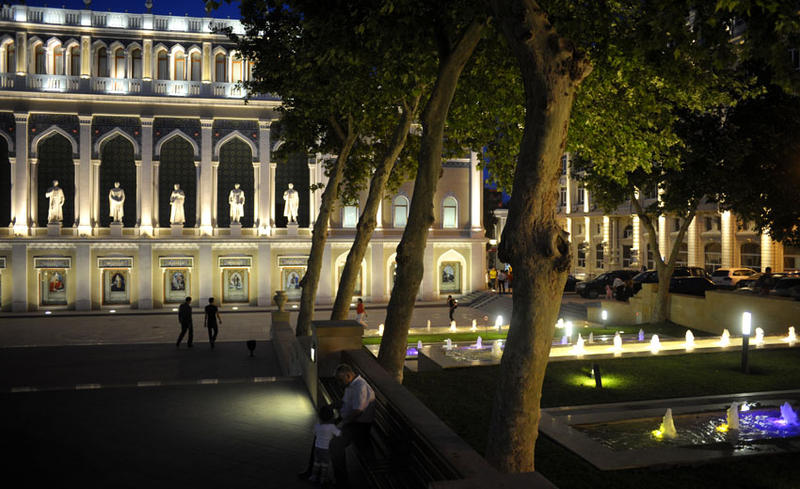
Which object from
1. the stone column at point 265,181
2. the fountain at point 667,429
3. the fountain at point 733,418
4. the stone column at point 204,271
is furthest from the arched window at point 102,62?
the fountain at point 733,418

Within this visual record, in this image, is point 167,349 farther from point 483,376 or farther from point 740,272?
point 740,272

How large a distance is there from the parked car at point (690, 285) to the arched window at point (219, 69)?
29.8 m

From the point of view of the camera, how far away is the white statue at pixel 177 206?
37.7 meters

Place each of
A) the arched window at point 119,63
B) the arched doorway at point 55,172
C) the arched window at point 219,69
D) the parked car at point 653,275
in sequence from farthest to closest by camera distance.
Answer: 1. the arched window at point 219,69
2. the arched window at point 119,63
3. the arched doorway at point 55,172
4. the parked car at point 653,275

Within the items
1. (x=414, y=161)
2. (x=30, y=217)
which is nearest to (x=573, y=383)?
(x=414, y=161)

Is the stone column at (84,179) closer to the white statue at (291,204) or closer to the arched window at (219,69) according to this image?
the arched window at (219,69)

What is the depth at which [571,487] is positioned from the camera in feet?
27.2

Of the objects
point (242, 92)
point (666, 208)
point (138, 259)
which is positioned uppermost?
point (242, 92)

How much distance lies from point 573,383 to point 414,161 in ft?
31.9

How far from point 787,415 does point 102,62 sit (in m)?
39.6

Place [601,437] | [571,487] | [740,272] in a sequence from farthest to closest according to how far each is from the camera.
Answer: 1. [740,272]
2. [601,437]
3. [571,487]

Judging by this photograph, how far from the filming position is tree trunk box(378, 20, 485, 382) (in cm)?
1147

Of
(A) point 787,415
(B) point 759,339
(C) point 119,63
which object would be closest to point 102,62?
(C) point 119,63

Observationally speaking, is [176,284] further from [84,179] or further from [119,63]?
[119,63]
